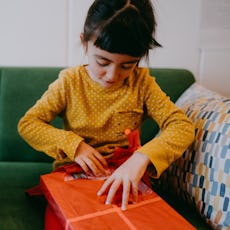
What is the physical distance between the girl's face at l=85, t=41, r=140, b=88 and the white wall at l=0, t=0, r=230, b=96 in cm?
52

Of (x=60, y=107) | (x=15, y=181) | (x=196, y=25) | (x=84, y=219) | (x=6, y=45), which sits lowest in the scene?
(x=15, y=181)

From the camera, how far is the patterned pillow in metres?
0.80

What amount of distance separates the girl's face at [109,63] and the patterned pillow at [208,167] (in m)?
0.28

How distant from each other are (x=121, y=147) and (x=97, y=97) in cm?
16

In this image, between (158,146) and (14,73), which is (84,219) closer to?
(158,146)

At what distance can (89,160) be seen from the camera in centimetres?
80

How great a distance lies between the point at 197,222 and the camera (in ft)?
2.80

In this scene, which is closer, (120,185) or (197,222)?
(120,185)

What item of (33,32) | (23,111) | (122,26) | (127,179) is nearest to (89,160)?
(127,179)

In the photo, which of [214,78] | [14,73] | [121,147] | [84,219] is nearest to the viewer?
[84,219]

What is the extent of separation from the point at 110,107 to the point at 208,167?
312 millimetres

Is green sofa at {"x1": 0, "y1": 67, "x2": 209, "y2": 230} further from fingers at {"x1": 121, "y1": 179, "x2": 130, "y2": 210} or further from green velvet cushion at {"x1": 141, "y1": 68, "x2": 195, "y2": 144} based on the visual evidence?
fingers at {"x1": 121, "y1": 179, "x2": 130, "y2": 210}

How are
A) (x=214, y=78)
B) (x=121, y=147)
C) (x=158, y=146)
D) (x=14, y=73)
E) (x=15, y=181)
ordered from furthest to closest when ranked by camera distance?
(x=214, y=78), (x=14, y=73), (x=15, y=181), (x=121, y=147), (x=158, y=146)

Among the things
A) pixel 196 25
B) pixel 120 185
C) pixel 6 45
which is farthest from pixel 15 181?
pixel 196 25
